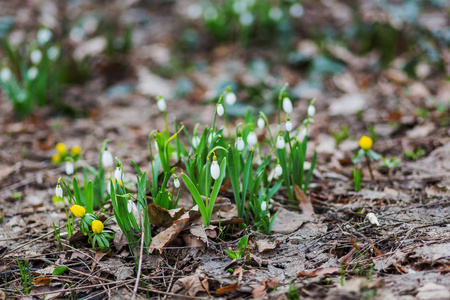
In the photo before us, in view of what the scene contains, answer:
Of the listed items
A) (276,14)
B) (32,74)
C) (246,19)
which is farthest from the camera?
(276,14)

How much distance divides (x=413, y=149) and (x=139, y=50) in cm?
362

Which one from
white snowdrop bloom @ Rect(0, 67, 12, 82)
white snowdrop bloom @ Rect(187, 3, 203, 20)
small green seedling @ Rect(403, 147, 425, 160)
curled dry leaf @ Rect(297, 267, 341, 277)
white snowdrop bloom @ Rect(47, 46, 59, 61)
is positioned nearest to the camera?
curled dry leaf @ Rect(297, 267, 341, 277)

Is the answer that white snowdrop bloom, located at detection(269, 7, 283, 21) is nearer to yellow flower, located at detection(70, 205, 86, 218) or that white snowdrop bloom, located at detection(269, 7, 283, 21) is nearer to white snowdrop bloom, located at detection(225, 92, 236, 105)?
white snowdrop bloom, located at detection(225, 92, 236, 105)

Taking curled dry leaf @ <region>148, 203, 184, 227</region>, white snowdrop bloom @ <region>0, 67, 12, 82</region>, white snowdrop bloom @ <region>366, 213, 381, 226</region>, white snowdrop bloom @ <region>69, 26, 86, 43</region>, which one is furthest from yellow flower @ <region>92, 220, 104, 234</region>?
white snowdrop bloom @ <region>69, 26, 86, 43</region>

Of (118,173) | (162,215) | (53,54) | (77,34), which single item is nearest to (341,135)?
(162,215)

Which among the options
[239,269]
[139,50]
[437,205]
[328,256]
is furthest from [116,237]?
[139,50]

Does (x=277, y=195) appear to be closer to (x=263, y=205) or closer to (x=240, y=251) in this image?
(x=263, y=205)

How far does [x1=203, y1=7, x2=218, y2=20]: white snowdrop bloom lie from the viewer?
197 inches

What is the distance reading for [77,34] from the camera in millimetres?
5055

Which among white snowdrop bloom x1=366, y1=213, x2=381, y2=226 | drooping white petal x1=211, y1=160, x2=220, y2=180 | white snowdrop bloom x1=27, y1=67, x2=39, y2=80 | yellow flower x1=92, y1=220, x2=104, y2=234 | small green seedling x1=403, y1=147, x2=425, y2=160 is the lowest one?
small green seedling x1=403, y1=147, x2=425, y2=160

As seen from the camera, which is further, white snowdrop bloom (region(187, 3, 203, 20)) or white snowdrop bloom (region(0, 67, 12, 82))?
white snowdrop bloom (region(187, 3, 203, 20))

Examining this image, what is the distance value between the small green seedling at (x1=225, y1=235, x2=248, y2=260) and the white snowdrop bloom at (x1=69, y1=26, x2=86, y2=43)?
4.14m

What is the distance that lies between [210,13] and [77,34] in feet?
5.70

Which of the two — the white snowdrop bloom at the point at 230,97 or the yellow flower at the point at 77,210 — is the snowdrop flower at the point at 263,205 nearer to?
the white snowdrop bloom at the point at 230,97
